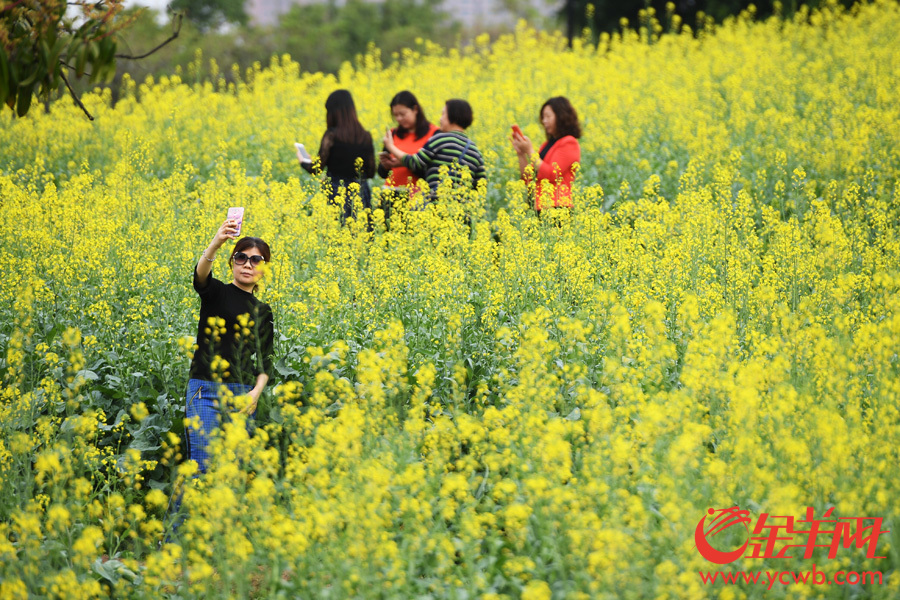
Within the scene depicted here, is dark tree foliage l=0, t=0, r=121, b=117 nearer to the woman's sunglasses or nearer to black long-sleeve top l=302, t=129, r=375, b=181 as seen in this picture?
the woman's sunglasses

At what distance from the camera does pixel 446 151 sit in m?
7.19

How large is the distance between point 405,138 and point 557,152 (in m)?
1.42

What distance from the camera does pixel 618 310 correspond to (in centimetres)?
482

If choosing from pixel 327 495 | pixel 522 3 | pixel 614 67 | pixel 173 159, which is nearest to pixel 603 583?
pixel 327 495

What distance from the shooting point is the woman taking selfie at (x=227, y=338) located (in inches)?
169

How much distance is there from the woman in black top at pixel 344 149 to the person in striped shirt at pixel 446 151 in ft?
1.03

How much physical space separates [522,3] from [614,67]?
5372cm

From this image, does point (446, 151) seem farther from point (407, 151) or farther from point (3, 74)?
point (3, 74)

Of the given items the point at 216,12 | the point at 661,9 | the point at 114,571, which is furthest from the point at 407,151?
the point at 216,12

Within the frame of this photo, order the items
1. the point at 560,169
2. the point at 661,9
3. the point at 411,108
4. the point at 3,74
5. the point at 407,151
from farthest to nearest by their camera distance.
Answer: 1. the point at 661,9
2. the point at 407,151
3. the point at 411,108
4. the point at 560,169
5. the point at 3,74

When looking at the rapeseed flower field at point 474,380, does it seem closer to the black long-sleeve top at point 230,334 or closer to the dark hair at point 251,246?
the black long-sleeve top at point 230,334

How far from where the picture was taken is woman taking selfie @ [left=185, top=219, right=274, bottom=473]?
430 centimetres

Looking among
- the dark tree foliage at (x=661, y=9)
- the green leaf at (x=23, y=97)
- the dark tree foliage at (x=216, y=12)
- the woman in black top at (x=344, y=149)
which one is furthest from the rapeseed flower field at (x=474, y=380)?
the dark tree foliage at (x=216, y=12)
